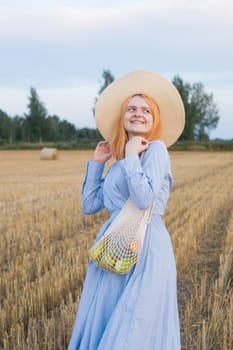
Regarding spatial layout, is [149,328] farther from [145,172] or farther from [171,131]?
[171,131]

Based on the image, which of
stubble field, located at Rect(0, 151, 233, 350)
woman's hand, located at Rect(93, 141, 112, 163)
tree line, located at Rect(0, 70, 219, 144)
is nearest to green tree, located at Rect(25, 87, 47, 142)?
tree line, located at Rect(0, 70, 219, 144)

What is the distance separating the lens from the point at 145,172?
2.38 meters

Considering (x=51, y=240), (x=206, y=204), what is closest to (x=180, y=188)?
(x=206, y=204)

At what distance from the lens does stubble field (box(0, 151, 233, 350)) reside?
3.64m

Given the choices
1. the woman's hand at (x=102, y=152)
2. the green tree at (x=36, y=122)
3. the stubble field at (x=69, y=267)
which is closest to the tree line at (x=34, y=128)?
the green tree at (x=36, y=122)

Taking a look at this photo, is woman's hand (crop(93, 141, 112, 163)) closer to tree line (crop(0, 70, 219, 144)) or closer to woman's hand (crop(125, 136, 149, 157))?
woman's hand (crop(125, 136, 149, 157))

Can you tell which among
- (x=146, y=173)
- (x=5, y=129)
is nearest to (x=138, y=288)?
(x=146, y=173)

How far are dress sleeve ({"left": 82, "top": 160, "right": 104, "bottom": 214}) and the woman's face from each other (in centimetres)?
32

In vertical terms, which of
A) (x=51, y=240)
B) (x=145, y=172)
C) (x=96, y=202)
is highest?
(x=145, y=172)

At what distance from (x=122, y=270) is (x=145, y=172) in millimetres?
452

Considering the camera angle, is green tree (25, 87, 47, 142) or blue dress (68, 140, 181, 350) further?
green tree (25, 87, 47, 142)

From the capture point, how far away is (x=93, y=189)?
9.39 feet

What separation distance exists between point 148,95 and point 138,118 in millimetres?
181

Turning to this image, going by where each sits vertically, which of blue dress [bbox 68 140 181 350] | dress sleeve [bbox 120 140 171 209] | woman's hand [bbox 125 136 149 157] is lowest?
blue dress [bbox 68 140 181 350]
